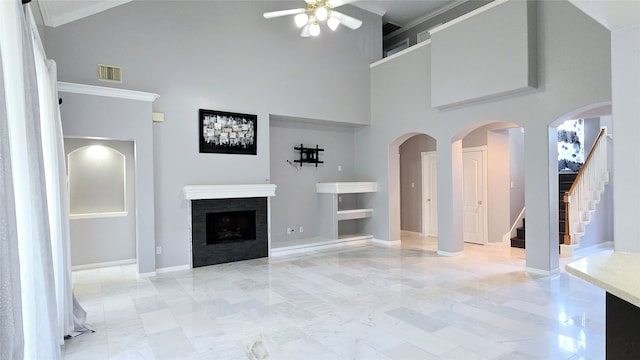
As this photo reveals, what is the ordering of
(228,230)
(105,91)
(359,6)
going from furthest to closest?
(359,6) < (228,230) < (105,91)

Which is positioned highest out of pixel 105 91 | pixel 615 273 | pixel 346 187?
pixel 105 91

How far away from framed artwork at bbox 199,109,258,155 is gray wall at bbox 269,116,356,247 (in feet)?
2.80

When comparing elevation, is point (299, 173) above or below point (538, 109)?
below

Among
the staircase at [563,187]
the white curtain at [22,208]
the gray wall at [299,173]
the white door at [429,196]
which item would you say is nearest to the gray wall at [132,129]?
the gray wall at [299,173]

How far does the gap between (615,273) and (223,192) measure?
18.0ft

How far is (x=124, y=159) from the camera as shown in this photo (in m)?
6.39

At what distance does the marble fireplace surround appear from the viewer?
6000mm

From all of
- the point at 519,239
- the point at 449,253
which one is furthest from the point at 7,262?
the point at 519,239

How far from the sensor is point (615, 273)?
1.68 meters

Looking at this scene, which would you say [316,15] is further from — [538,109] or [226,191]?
[538,109]

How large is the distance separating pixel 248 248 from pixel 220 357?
3.68m

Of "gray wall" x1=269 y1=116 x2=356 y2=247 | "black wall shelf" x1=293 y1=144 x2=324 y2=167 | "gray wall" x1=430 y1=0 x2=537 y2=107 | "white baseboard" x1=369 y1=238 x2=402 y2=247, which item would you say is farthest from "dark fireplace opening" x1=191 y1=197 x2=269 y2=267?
"gray wall" x1=430 y1=0 x2=537 y2=107

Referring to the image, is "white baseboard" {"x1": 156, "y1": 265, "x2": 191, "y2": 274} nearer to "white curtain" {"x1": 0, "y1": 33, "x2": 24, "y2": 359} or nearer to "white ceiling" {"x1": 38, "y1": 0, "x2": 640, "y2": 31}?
"white ceiling" {"x1": 38, "y1": 0, "x2": 640, "y2": 31}

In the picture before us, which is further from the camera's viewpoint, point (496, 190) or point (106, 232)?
point (496, 190)
